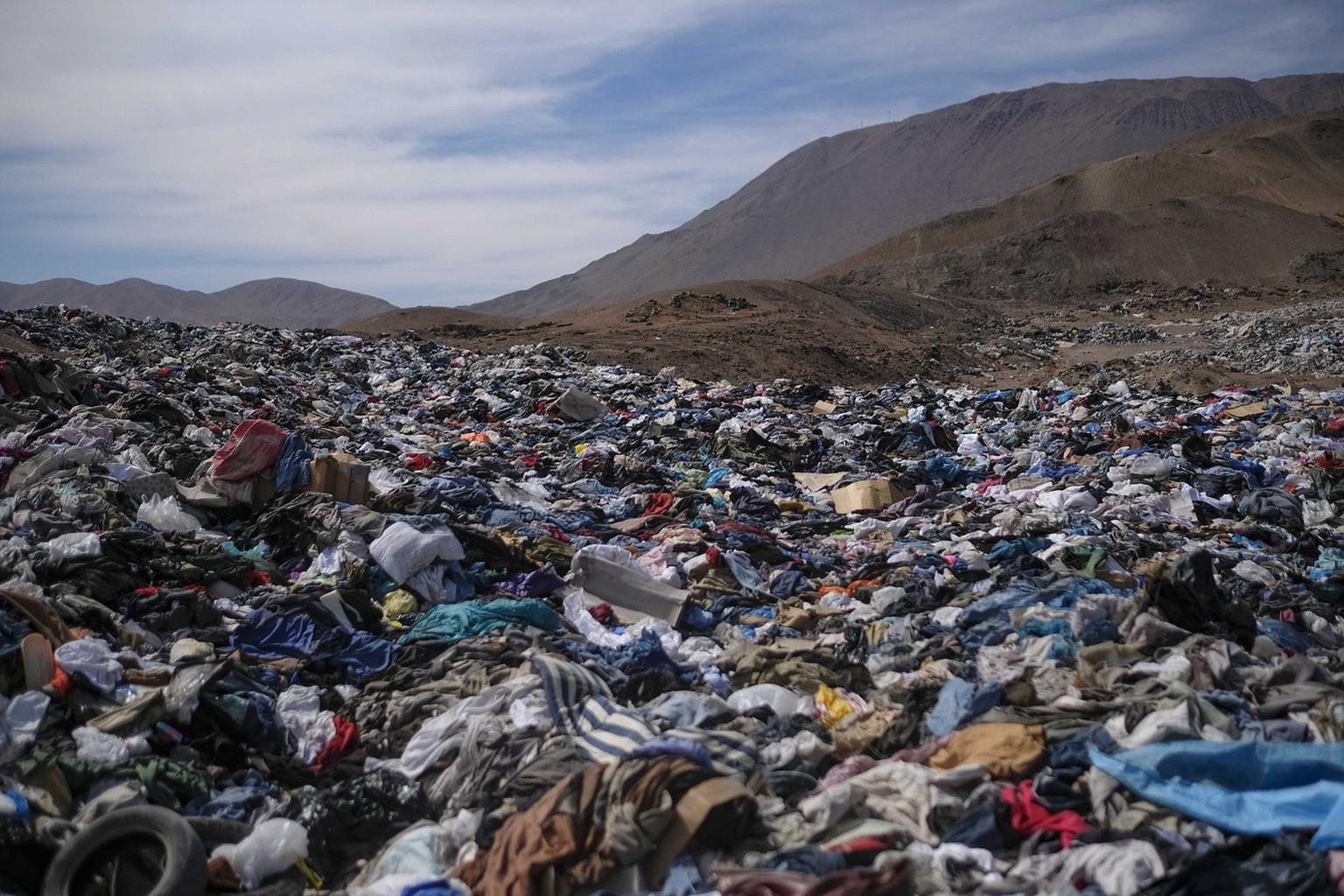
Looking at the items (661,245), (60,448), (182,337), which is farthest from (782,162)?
(60,448)

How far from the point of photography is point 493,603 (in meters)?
5.16

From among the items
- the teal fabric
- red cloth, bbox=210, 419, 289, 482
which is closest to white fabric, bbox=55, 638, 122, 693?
the teal fabric

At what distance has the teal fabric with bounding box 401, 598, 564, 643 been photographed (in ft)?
16.1

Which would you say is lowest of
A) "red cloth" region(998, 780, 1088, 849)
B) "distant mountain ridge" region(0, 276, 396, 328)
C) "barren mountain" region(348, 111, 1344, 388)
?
"red cloth" region(998, 780, 1088, 849)

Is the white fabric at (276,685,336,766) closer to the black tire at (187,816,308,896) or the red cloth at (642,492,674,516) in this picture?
the black tire at (187,816,308,896)

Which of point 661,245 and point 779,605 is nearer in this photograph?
point 779,605

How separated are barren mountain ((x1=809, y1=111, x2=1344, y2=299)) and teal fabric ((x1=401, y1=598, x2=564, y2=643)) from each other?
3390cm

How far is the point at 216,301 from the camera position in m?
86.0

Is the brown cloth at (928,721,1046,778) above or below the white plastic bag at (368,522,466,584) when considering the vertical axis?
below

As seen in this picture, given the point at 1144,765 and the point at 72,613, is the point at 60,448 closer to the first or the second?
the point at 72,613

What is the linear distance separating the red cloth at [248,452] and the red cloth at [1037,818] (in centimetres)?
575

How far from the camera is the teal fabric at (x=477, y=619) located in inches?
193

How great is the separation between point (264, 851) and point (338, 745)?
85cm

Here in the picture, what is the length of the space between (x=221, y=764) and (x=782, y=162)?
119563 mm
